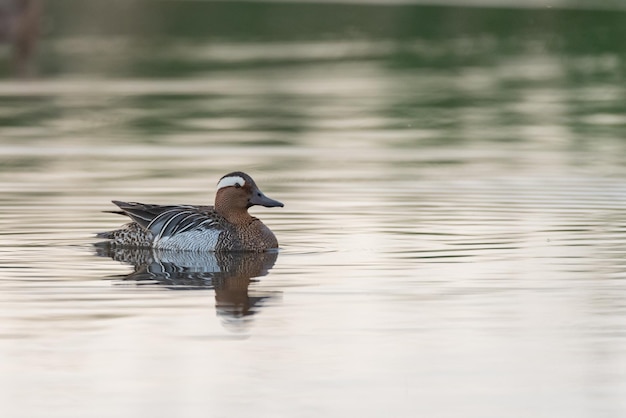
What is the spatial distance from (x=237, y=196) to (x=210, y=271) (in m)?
1.56

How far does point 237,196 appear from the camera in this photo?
50.2 feet

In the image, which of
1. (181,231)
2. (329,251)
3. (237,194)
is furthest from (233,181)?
(329,251)

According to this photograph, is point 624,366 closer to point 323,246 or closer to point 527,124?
point 323,246

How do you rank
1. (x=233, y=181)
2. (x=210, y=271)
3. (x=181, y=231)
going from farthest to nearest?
(x=233, y=181) → (x=181, y=231) → (x=210, y=271)

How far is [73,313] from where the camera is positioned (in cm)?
1134

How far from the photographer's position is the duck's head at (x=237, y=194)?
15.2 m

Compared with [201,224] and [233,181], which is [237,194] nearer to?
[233,181]

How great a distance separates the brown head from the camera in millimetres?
15203

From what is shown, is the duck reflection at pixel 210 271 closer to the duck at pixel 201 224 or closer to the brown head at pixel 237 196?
the duck at pixel 201 224

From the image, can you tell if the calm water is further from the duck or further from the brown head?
the brown head

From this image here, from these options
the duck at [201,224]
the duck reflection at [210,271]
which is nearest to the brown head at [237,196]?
the duck at [201,224]

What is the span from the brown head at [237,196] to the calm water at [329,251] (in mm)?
396

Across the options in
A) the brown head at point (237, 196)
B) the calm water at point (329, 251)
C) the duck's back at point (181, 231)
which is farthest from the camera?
the brown head at point (237, 196)

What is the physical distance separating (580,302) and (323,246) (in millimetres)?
3267
